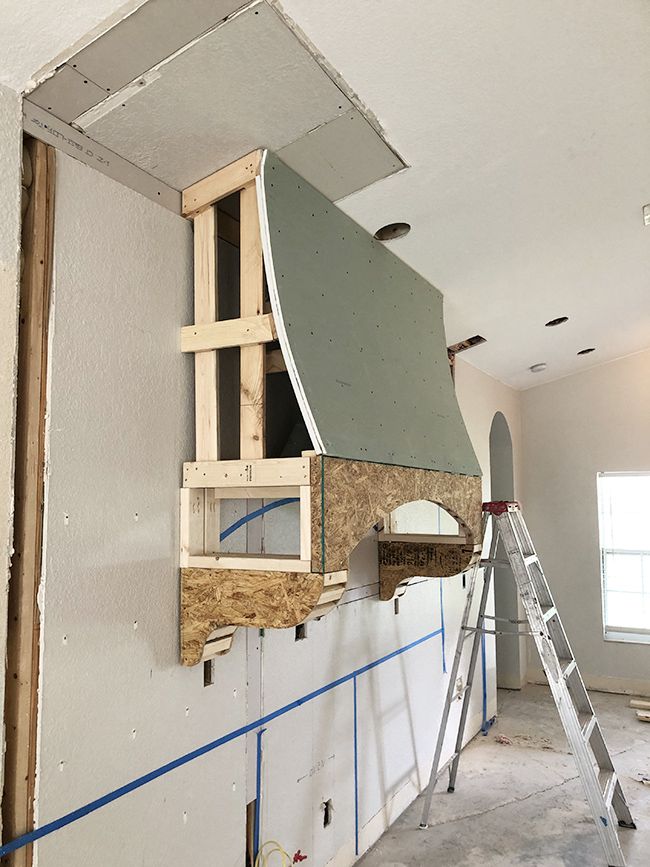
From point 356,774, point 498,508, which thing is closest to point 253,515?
point 356,774

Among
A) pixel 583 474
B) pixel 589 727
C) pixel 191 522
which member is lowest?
pixel 589 727

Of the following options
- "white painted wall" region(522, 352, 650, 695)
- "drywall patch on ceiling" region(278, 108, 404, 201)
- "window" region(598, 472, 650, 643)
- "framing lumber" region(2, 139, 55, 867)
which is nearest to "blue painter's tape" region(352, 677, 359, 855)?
"framing lumber" region(2, 139, 55, 867)

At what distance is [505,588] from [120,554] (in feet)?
17.2

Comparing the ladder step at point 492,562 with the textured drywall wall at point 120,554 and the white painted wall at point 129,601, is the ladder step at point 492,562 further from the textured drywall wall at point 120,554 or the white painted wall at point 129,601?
the textured drywall wall at point 120,554

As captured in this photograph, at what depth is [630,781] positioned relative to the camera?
434 centimetres

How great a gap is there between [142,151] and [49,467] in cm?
101

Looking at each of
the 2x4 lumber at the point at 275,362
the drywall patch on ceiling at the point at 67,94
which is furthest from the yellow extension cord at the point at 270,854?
the drywall patch on ceiling at the point at 67,94

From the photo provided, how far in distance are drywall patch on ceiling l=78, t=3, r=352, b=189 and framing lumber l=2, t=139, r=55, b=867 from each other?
11.5 inches

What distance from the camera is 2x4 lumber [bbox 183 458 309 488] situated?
204cm

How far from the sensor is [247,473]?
2111 millimetres

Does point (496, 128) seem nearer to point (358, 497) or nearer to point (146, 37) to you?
point (146, 37)

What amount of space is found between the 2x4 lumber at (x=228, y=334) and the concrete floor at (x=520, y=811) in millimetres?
2690

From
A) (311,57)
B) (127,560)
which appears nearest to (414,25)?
(311,57)

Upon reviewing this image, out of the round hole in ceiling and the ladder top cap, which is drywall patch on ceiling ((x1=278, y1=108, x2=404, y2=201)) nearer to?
the round hole in ceiling
